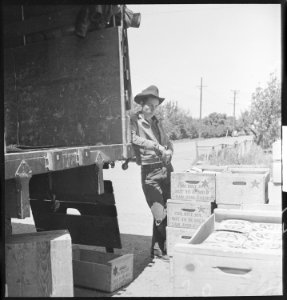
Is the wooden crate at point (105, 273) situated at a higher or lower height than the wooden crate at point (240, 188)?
lower

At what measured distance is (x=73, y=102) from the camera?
13.1ft

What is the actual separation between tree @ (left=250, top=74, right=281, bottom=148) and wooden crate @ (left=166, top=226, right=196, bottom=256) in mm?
1330

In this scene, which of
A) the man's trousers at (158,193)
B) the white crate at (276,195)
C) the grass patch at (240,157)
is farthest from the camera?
the white crate at (276,195)

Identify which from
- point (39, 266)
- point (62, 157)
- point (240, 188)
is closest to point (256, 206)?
point (240, 188)

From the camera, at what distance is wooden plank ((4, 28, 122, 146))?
3783 mm

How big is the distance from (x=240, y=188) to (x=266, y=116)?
3.39 feet

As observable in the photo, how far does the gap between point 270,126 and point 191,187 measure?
1.30m

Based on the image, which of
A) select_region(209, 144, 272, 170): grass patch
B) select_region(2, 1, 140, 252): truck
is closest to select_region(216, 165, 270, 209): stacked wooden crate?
select_region(209, 144, 272, 170): grass patch

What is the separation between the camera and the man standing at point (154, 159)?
13.7ft

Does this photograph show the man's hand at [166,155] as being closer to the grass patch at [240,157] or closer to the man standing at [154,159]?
the man standing at [154,159]

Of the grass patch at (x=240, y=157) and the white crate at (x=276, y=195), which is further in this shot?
the white crate at (x=276, y=195)

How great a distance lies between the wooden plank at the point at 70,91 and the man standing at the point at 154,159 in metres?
0.36

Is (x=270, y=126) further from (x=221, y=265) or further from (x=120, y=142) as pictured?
(x=221, y=265)

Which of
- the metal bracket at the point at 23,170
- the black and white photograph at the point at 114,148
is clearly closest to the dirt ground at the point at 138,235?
the black and white photograph at the point at 114,148
